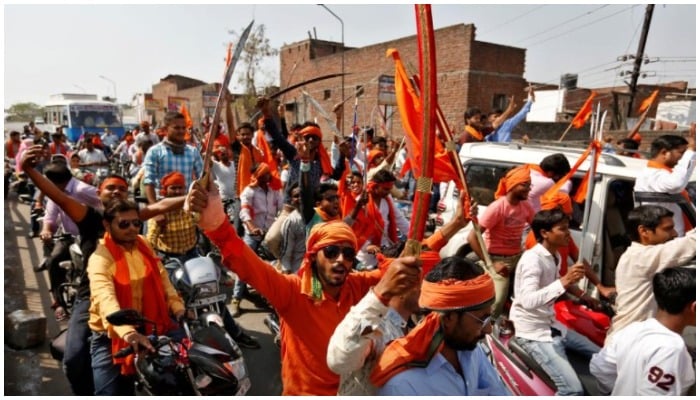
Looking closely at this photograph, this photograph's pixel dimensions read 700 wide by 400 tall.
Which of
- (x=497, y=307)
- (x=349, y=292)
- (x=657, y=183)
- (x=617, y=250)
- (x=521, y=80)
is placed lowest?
(x=497, y=307)

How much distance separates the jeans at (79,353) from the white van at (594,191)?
3366 mm

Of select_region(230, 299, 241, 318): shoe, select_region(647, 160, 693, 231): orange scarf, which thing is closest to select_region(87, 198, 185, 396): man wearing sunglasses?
select_region(230, 299, 241, 318): shoe

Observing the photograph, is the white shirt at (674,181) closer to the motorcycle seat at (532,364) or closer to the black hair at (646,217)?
the black hair at (646,217)

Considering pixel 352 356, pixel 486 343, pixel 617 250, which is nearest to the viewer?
pixel 352 356

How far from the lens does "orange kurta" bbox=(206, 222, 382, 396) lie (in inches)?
87.9

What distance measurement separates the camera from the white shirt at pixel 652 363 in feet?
7.06

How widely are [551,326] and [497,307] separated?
663mm

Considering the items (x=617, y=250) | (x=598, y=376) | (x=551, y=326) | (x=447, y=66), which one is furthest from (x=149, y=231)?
(x=447, y=66)

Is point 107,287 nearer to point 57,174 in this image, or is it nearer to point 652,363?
point 57,174

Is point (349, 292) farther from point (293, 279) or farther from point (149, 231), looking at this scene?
point (149, 231)

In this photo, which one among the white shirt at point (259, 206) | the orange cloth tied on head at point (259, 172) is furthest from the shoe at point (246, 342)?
the orange cloth tied on head at point (259, 172)

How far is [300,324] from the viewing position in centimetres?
228

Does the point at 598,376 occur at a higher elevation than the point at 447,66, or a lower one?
lower

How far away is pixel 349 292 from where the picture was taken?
239 centimetres
